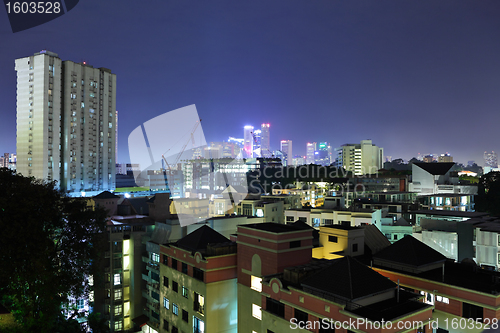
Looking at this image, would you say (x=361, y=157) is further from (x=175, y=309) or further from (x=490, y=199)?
(x=175, y=309)

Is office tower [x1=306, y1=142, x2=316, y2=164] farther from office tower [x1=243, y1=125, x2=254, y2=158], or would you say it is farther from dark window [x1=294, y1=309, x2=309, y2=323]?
dark window [x1=294, y1=309, x2=309, y2=323]

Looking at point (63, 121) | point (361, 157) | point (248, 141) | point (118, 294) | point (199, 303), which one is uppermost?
point (248, 141)

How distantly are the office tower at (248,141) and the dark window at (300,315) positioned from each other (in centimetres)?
15058

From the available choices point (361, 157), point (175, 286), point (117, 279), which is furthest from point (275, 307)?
point (361, 157)

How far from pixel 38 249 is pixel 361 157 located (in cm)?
8788

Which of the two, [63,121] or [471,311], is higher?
[63,121]

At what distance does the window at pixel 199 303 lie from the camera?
43.7ft

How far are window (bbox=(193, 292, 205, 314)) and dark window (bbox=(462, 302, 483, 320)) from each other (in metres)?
9.02

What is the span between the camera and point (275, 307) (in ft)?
33.2

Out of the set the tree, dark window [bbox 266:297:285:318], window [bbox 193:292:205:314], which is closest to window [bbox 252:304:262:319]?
dark window [bbox 266:297:285:318]

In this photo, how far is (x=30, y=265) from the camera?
11.8 meters

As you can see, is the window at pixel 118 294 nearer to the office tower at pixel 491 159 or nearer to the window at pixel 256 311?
the window at pixel 256 311

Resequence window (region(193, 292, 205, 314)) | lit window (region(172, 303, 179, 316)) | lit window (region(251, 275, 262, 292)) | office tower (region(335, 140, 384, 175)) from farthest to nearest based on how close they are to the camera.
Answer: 1. office tower (region(335, 140, 384, 175))
2. lit window (region(172, 303, 179, 316))
3. window (region(193, 292, 205, 314))
4. lit window (region(251, 275, 262, 292))

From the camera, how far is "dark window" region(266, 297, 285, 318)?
9854mm
